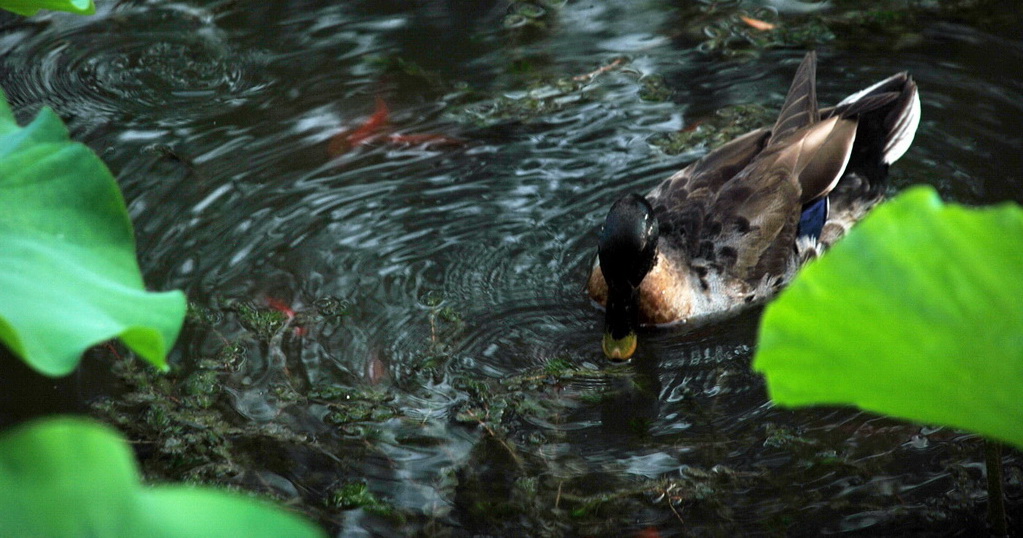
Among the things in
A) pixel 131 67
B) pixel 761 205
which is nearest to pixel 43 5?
pixel 761 205

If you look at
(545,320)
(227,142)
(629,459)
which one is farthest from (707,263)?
(227,142)

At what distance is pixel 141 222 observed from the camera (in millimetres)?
4980

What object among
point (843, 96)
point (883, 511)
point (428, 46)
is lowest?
point (883, 511)

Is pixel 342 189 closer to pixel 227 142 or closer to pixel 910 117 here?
pixel 227 142

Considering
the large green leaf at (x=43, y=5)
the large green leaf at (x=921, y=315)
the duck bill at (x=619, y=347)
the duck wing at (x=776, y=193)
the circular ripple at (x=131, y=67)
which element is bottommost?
the duck bill at (x=619, y=347)

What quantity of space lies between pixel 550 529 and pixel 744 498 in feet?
2.22

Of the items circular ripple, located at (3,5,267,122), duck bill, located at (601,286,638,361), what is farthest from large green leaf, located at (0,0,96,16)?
circular ripple, located at (3,5,267,122)

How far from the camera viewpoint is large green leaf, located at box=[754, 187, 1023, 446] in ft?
5.56

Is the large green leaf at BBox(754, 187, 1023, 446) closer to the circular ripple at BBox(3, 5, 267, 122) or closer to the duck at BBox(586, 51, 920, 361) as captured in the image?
the duck at BBox(586, 51, 920, 361)

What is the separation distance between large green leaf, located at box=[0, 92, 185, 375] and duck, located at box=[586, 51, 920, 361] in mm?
2366

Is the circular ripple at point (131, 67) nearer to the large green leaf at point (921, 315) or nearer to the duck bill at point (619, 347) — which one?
the duck bill at point (619, 347)

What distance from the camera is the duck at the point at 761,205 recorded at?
4.71m

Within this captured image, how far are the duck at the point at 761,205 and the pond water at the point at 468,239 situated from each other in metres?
0.15

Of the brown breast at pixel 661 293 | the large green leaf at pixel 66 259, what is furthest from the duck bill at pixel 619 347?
the large green leaf at pixel 66 259
